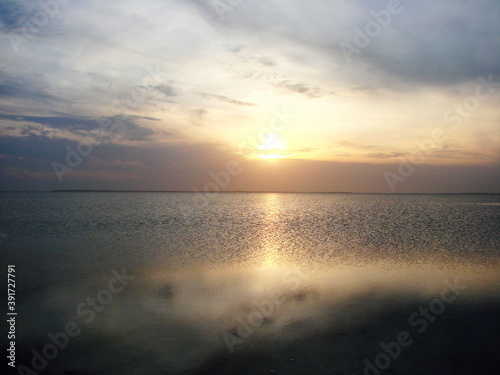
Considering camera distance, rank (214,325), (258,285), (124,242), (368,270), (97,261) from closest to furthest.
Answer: (214,325) → (258,285) → (368,270) → (97,261) → (124,242)

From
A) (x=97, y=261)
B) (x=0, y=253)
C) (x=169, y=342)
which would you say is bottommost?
(x=169, y=342)

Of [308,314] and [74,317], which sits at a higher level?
[74,317]

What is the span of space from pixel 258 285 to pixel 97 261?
A: 1182cm

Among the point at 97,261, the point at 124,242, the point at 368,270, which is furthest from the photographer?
the point at 124,242

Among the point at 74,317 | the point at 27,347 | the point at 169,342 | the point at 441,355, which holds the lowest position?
the point at 441,355

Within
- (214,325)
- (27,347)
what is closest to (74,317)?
(27,347)

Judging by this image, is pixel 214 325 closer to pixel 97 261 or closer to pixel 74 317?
pixel 74 317

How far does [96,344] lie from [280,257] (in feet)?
49.9

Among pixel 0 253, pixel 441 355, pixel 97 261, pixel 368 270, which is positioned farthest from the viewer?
pixel 0 253

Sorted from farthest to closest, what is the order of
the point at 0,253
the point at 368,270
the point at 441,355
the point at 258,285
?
the point at 0,253
the point at 368,270
the point at 258,285
the point at 441,355

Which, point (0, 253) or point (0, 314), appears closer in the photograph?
point (0, 314)

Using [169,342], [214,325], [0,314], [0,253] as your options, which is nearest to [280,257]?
[214,325]

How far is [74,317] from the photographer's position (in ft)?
37.8

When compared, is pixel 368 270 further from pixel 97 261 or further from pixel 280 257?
pixel 97 261
